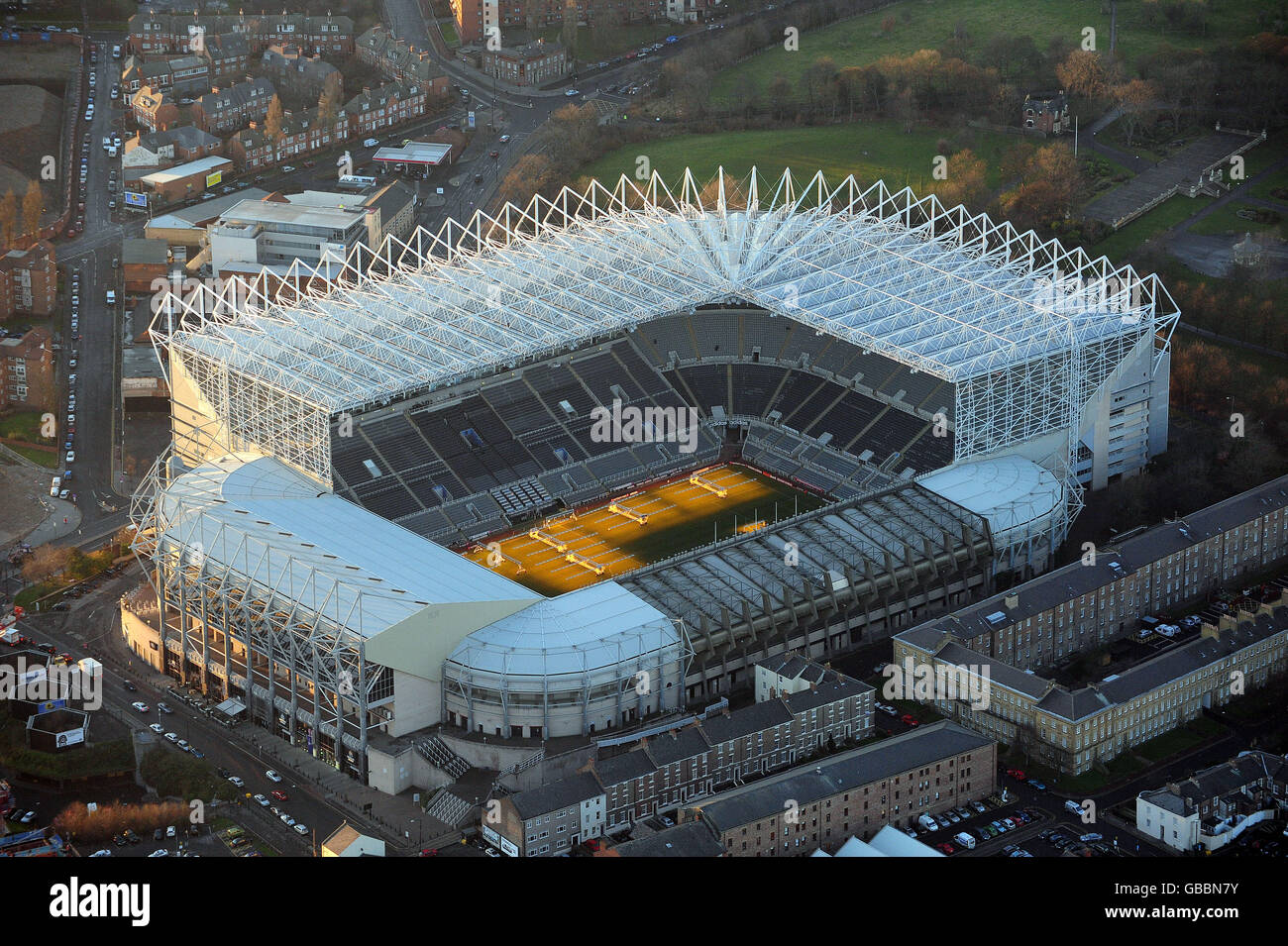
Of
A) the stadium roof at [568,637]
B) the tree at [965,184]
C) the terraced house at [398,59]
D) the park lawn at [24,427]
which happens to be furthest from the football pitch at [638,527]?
the terraced house at [398,59]

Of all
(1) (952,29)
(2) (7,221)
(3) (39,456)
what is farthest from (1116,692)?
(1) (952,29)

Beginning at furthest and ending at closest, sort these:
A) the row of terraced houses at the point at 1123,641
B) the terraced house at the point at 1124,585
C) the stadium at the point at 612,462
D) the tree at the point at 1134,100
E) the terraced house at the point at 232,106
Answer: the terraced house at the point at 232,106 < the tree at the point at 1134,100 < the terraced house at the point at 1124,585 < the stadium at the point at 612,462 < the row of terraced houses at the point at 1123,641

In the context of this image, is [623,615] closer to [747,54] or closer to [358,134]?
[358,134]

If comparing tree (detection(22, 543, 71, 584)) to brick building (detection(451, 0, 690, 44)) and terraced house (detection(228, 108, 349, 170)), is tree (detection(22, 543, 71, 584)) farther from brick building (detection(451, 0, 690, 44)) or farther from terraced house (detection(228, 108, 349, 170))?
brick building (detection(451, 0, 690, 44))

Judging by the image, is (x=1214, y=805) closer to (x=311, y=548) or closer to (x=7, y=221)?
(x=311, y=548)

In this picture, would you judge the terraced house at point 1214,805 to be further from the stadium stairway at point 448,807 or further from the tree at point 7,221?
the tree at point 7,221

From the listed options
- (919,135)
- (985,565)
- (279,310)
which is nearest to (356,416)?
(279,310)

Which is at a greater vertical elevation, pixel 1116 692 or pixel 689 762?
pixel 1116 692
